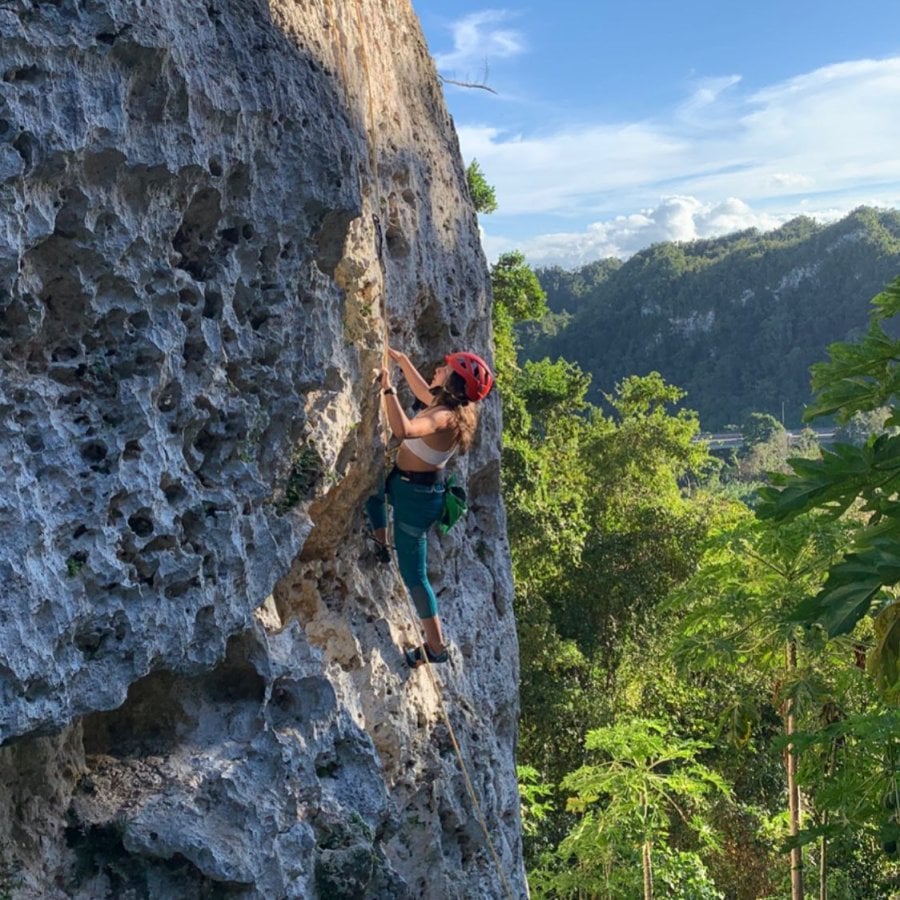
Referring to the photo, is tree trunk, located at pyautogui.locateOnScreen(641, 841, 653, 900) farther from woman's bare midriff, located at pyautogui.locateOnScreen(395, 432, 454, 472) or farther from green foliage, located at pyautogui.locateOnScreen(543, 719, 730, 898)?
woman's bare midriff, located at pyautogui.locateOnScreen(395, 432, 454, 472)

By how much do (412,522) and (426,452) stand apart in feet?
1.47

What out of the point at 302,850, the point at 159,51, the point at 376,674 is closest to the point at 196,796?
the point at 302,850

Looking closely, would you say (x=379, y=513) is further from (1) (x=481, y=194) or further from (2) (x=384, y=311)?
(1) (x=481, y=194)

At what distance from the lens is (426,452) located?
15.1ft

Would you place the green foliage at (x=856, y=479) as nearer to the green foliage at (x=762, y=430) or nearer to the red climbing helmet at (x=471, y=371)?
the red climbing helmet at (x=471, y=371)

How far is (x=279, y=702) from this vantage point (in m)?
3.87

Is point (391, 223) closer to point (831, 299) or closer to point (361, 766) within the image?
point (361, 766)

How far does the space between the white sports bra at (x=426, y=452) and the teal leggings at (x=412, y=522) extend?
6.9 inches

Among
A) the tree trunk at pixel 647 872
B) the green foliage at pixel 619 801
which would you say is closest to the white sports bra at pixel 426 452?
the green foliage at pixel 619 801

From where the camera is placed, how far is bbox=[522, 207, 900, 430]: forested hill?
306 ft

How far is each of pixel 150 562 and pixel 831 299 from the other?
353 feet

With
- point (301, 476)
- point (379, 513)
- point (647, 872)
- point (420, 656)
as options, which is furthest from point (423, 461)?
point (647, 872)

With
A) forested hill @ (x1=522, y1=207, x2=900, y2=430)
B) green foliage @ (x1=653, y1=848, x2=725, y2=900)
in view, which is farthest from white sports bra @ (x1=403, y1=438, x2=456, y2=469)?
forested hill @ (x1=522, y1=207, x2=900, y2=430)

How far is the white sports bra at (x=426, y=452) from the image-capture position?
461 cm
